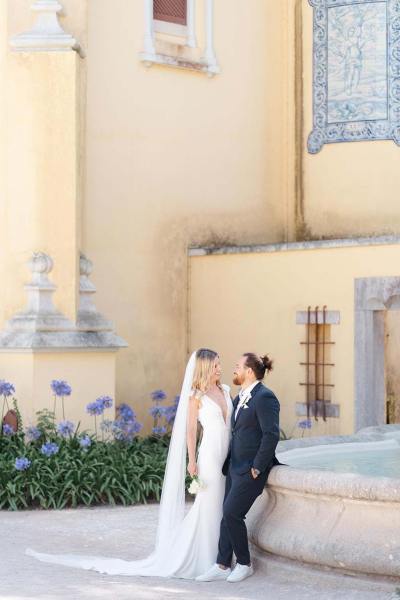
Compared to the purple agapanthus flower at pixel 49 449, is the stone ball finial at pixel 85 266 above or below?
above

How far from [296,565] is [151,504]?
3915 mm

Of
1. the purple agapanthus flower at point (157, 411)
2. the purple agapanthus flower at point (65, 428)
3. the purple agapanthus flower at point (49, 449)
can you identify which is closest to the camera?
the purple agapanthus flower at point (49, 449)

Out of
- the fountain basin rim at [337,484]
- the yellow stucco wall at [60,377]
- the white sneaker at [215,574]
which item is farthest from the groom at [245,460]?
the yellow stucco wall at [60,377]

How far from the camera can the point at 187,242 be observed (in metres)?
15.6

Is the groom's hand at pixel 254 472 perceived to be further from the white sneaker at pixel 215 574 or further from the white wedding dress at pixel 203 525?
the white sneaker at pixel 215 574

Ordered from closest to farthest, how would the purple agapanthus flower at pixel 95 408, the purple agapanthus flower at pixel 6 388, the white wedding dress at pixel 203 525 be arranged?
the white wedding dress at pixel 203 525 < the purple agapanthus flower at pixel 95 408 < the purple agapanthus flower at pixel 6 388

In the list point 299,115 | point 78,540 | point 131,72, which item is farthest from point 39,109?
point 78,540

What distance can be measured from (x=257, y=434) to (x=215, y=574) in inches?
37.6

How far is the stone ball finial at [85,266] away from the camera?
13391 millimetres

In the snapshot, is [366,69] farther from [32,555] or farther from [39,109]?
[32,555]

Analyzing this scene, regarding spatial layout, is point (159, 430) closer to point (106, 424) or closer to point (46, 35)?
point (106, 424)

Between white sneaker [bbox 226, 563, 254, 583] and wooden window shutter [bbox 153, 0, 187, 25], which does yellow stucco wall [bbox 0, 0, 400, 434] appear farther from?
white sneaker [bbox 226, 563, 254, 583]

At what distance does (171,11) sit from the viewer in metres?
15.6

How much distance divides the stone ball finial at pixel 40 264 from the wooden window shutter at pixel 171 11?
157 inches
